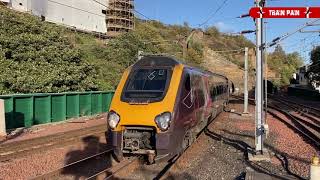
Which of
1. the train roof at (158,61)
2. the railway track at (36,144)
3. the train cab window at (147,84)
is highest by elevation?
the train roof at (158,61)

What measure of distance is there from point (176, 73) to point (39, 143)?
22.1 feet

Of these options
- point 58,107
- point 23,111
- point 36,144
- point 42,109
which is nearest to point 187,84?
point 36,144

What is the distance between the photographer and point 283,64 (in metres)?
147

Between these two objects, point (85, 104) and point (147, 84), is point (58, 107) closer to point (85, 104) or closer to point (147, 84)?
point (85, 104)

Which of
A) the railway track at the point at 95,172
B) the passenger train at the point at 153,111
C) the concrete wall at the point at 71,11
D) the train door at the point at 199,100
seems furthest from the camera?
the concrete wall at the point at 71,11

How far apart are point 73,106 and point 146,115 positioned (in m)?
16.7

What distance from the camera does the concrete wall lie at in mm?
53375

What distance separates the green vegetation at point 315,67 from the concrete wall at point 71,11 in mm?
36368

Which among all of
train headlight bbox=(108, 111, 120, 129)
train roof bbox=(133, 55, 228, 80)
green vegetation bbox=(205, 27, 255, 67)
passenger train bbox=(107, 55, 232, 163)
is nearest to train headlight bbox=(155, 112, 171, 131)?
passenger train bbox=(107, 55, 232, 163)

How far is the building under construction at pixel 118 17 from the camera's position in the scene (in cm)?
7806

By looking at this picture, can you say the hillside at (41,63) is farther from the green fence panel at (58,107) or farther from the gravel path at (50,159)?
the gravel path at (50,159)

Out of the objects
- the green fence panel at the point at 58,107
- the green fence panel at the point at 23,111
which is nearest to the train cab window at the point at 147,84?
the green fence panel at the point at 23,111

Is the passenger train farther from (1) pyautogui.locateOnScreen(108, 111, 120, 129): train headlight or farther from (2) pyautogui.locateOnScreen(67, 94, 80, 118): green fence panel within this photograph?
(2) pyautogui.locateOnScreen(67, 94, 80, 118): green fence panel

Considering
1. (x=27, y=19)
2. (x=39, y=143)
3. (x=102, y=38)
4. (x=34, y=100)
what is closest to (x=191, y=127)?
(x=39, y=143)
